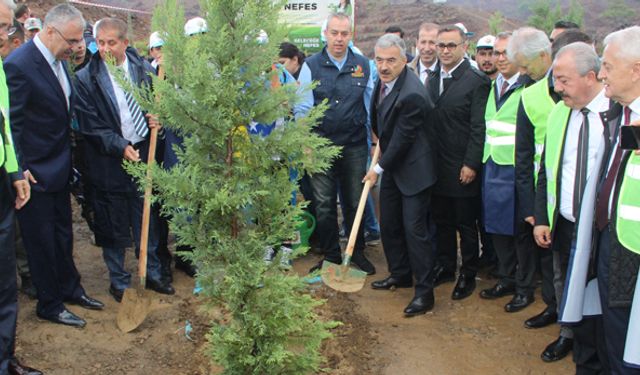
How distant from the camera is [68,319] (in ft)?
15.3

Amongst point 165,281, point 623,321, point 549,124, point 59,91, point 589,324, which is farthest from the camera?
point 165,281

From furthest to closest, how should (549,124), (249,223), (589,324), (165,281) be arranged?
1. (165,281)
2. (549,124)
3. (589,324)
4. (249,223)

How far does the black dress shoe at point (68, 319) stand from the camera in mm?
4637

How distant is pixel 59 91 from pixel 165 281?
1.92m

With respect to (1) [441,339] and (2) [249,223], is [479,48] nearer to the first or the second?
(1) [441,339]

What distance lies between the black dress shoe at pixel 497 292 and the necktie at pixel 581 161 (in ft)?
5.61

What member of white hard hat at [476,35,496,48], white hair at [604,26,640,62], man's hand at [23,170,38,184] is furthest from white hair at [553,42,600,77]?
man's hand at [23,170,38,184]

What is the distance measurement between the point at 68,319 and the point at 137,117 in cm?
168

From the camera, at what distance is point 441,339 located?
15.1 ft

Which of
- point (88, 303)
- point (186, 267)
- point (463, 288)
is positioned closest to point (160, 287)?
Answer: point (186, 267)

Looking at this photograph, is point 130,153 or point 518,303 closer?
point 130,153

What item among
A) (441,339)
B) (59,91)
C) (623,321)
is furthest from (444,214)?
(59,91)

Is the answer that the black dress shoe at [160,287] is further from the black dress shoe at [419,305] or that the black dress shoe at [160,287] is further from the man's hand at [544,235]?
the man's hand at [544,235]

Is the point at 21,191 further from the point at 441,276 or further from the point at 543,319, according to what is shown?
the point at 543,319
